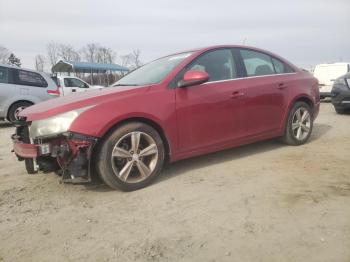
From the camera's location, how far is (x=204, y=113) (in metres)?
4.27

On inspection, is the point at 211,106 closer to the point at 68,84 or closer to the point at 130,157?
the point at 130,157

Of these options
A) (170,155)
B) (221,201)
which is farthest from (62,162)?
(221,201)

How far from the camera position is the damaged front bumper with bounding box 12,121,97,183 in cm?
349

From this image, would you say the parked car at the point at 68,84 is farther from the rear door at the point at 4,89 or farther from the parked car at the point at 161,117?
the parked car at the point at 161,117

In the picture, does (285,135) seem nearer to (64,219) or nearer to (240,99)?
(240,99)

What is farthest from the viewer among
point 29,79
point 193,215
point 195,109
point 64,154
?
point 29,79

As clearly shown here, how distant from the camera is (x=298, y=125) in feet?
18.4

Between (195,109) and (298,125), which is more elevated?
(195,109)

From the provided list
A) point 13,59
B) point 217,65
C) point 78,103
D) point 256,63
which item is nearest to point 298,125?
point 256,63

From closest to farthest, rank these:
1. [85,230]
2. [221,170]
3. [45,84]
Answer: [85,230]
[221,170]
[45,84]

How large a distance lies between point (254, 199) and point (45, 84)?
342 inches

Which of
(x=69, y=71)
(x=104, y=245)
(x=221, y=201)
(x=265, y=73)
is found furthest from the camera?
(x=69, y=71)

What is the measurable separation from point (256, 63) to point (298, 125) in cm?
127

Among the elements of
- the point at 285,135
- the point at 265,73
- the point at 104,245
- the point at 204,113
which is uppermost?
the point at 265,73
